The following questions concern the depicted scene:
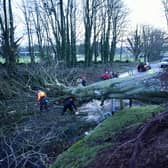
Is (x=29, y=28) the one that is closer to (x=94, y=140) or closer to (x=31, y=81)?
(x=31, y=81)

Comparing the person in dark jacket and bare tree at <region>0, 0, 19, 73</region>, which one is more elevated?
bare tree at <region>0, 0, 19, 73</region>

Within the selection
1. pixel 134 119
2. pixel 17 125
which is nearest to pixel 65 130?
pixel 17 125

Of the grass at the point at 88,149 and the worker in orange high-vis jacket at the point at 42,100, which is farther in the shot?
the worker in orange high-vis jacket at the point at 42,100

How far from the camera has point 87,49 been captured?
43844mm

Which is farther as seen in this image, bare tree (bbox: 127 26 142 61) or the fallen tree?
bare tree (bbox: 127 26 142 61)

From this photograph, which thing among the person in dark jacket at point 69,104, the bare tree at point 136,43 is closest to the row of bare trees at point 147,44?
the bare tree at point 136,43

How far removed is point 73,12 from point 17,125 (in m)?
29.8

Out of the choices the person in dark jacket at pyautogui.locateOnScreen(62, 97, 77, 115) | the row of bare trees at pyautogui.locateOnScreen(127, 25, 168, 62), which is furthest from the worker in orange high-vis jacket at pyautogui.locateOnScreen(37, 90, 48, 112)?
the row of bare trees at pyautogui.locateOnScreen(127, 25, 168, 62)

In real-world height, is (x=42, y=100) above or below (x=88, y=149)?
below

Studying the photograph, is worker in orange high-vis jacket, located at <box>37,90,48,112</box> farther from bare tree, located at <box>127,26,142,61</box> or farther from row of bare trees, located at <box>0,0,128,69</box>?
bare tree, located at <box>127,26,142,61</box>

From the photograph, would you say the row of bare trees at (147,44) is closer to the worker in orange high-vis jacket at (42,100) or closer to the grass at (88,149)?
the worker in orange high-vis jacket at (42,100)

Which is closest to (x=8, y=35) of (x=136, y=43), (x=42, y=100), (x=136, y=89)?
(x=42, y=100)

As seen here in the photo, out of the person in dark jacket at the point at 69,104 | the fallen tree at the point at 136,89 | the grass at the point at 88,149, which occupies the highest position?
the fallen tree at the point at 136,89

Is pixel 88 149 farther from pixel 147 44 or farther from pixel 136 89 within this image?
pixel 147 44
